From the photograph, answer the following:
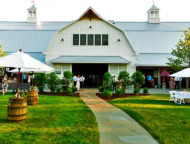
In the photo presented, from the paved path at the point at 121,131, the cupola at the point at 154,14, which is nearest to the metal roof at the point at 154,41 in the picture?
the cupola at the point at 154,14

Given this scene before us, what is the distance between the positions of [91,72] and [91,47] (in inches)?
186

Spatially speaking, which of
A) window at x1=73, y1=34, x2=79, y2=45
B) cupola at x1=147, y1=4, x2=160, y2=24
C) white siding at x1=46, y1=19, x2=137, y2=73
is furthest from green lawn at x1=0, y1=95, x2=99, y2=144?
cupola at x1=147, y1=4, x2=160, y2=24

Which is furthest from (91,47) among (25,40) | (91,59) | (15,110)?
(15,110)

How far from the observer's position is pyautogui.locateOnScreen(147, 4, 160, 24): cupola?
38766mm

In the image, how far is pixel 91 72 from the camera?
27.7 m

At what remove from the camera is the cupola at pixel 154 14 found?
1526 inches

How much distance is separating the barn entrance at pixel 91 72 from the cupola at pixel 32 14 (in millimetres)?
18210

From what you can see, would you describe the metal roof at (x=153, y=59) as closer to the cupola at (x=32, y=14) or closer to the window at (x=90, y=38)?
the window at (x=90, y=38)

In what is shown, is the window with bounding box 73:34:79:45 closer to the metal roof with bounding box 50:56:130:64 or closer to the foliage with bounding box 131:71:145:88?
the metal roof with bounding box 50:56:130:64

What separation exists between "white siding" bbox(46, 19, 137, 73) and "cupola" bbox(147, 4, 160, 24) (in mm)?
17710

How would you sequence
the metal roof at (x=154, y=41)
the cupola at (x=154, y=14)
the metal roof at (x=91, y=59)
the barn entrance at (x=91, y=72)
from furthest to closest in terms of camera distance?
the cupola at (x=154, y=14) < the metal roof at (x=154, y=41) < the barn entrance at (x=91, y=72) < the metal roof at (x=91, y=59)

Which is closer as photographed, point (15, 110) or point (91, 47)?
point (15, 110)

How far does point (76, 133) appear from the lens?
6.24 metres

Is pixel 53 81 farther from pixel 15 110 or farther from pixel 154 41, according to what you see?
pixel 154 41
